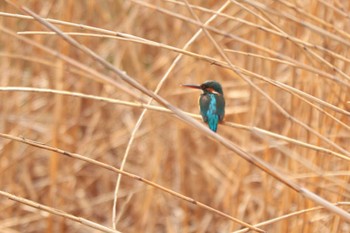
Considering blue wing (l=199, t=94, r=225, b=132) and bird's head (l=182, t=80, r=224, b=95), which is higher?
bird's head (l=182, t=80, r=224, b=95)

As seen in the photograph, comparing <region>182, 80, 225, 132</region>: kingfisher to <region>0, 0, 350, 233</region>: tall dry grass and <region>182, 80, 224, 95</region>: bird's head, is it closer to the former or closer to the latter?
<region>182, 80, 224, 95</region>: bird's head

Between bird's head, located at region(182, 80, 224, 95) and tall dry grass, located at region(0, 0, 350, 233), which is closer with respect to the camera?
bird's head, located at region(182, 80, 224, 95)

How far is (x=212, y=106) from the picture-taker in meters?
1.89

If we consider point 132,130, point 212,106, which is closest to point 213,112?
point 212,106

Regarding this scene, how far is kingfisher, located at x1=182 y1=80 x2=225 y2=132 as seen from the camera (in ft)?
6.18

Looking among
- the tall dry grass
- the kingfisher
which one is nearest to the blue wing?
the kingfisher

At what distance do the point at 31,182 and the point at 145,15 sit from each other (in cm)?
97

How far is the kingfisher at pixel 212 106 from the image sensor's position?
1.88 meters

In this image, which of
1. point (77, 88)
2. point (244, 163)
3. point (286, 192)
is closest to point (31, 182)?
point (77, 88)

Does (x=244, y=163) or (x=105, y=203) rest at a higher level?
(x=244, y=163)

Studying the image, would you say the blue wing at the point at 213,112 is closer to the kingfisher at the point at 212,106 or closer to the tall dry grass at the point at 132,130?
the kingfisher at the point at 212,106

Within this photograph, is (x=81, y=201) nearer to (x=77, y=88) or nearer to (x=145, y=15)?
(x=77, y=88)

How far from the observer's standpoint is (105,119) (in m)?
3.61

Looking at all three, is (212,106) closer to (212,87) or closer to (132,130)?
(212,87)
